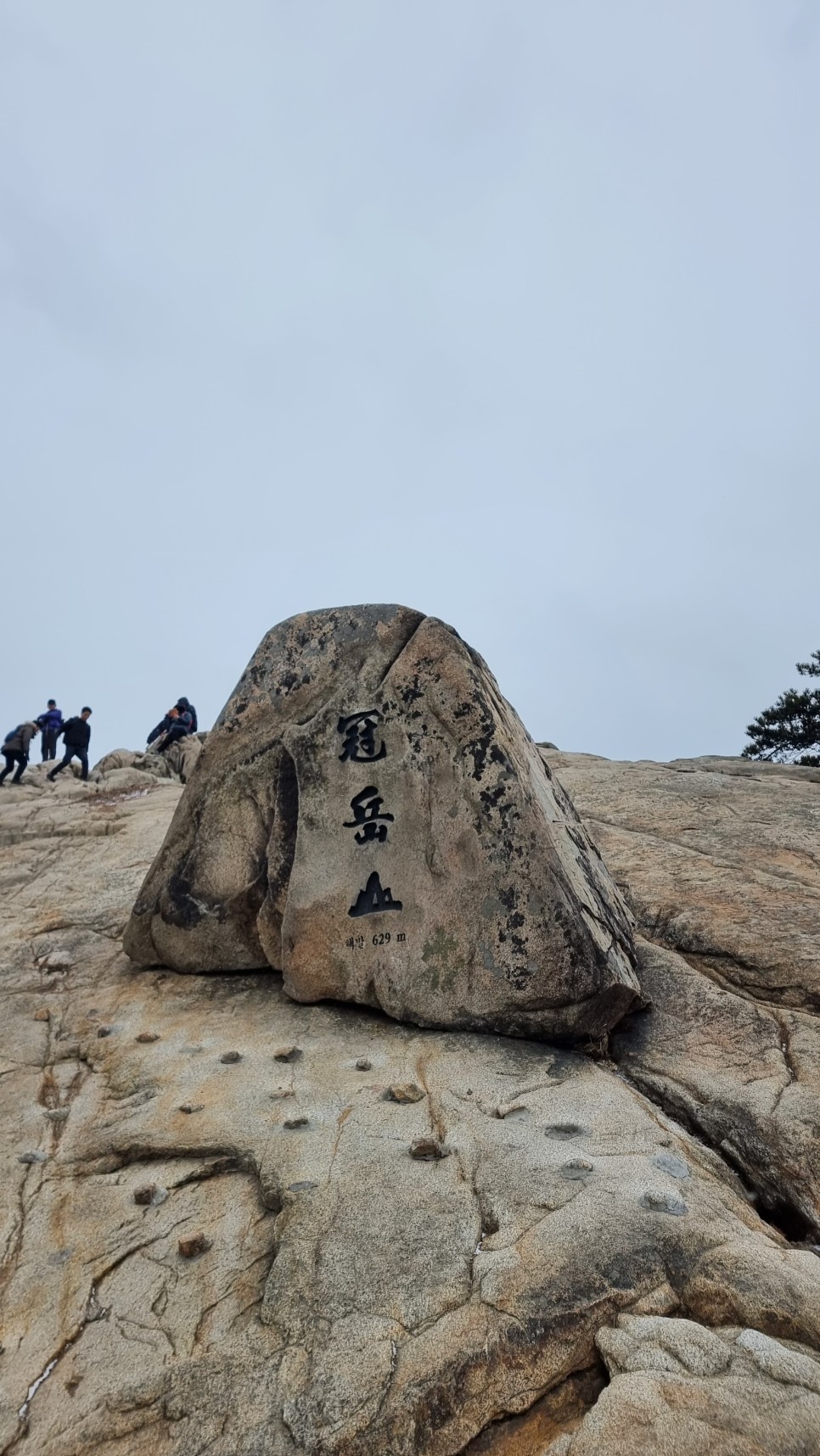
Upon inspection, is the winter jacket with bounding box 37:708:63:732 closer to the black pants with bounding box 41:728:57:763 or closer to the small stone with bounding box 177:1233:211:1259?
the black pants with bounding box 41:728:57:763

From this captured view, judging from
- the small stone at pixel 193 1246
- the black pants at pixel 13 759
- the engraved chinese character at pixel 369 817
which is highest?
the black pants at pixel 13 759

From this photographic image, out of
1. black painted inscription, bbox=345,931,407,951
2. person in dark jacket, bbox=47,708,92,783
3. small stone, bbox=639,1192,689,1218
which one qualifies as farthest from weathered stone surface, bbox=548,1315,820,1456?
person in dark jacket, bbox=47,708,92,783

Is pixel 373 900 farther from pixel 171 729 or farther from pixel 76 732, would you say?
pixel 171 729

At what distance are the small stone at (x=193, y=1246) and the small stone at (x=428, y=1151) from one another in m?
1.21

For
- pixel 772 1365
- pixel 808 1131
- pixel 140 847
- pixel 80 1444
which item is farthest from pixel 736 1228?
pixel 140 847

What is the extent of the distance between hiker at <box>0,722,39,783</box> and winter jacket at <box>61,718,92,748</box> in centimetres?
103

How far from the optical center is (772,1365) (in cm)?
333

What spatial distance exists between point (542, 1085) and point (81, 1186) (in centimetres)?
301

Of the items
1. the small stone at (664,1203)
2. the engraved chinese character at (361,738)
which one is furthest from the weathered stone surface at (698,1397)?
the engraved chinese character at (361,738)

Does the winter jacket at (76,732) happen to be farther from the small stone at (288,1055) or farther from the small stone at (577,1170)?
the small stone at (577,1170)

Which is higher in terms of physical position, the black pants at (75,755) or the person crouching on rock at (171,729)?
the person crouching on rock at (171,729)

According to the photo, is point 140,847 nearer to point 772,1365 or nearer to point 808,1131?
point 808,1131

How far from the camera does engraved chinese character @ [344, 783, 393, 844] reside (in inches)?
296

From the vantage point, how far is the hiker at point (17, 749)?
22.4m
